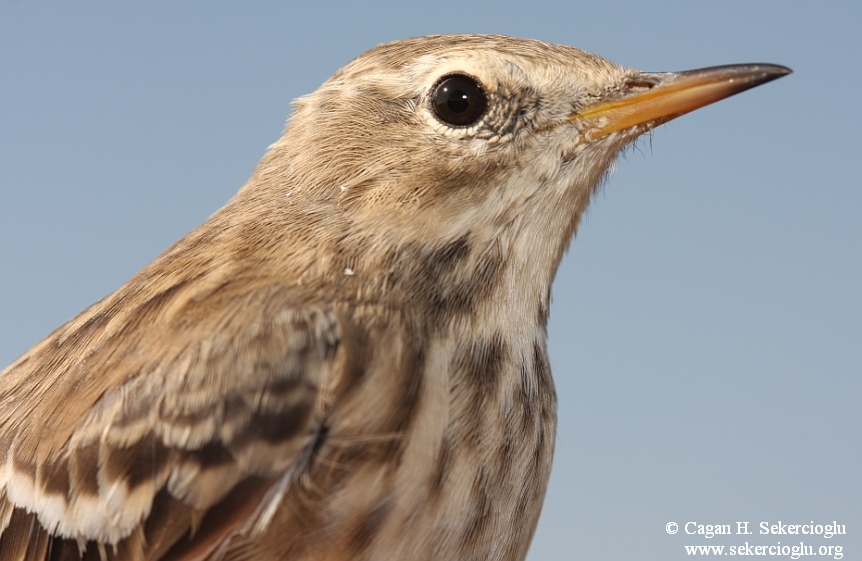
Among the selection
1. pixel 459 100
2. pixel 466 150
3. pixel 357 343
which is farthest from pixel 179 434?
pixel 459 100

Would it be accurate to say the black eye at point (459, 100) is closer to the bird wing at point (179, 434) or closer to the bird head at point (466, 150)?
the bird head at point (466, 150)

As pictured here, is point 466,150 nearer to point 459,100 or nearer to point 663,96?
point 459,100

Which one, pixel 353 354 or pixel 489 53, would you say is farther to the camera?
pixel 489 53

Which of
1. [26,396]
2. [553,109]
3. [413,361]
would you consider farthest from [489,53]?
[26,396]

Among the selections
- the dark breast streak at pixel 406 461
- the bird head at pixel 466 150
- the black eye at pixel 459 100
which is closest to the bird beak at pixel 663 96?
the bird head at pixel 466 150

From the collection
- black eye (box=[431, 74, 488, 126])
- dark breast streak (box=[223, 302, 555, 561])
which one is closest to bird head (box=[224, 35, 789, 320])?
black eye (box=[431, 74, 488, 126])

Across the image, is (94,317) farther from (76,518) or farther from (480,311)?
(480,311)
